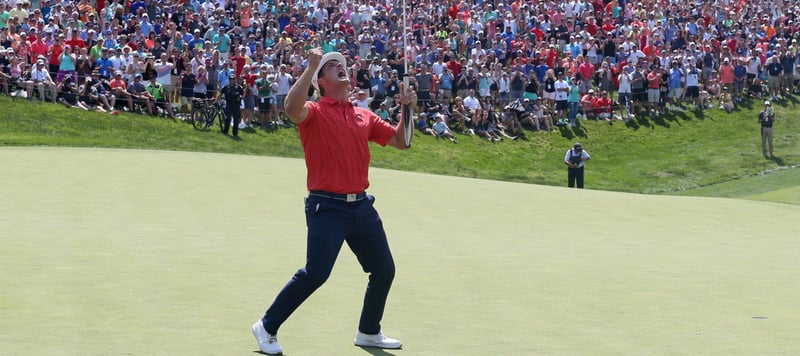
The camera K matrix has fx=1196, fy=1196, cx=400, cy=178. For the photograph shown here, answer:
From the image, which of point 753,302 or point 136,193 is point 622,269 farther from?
point 136,193

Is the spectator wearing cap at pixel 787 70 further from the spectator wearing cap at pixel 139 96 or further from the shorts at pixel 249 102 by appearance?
the spectator wearing cap at pixel 139 96

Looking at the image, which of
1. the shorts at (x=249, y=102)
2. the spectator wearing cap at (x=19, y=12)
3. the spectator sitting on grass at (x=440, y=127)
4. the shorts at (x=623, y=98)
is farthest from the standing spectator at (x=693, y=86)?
the spectator wearing cap at (x=19, y=12)

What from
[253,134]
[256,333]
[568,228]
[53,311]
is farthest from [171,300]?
[253,134]

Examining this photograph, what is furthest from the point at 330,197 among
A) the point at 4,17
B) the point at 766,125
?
the point at 766,125

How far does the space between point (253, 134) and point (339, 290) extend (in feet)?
73.7

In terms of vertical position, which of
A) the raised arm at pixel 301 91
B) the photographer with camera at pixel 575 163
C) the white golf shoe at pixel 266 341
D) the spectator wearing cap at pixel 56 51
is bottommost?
the photographer with camera at pixel 575 163

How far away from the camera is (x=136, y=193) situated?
19.1 meters

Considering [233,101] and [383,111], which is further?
[383,111]

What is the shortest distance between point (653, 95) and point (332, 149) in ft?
110

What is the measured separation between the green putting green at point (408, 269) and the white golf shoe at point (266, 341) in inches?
5.2

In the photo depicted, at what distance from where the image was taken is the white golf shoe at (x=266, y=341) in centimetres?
816

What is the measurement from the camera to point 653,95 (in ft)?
133

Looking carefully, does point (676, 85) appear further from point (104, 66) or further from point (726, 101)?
point (104, 66)

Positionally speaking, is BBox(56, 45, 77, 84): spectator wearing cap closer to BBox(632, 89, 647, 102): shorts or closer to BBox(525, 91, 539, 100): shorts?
BBox(525, 91, 539, 100): shorts
